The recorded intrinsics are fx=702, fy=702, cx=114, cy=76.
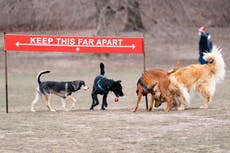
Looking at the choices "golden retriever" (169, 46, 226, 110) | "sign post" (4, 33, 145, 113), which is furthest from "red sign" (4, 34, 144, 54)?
"golden retriever" (169, 46, 226, 110)

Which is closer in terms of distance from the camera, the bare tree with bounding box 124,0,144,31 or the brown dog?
A: the brown dog

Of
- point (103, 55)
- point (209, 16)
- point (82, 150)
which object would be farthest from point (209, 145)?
point (209, 16)

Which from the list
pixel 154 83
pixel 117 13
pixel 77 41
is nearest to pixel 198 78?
pixel 154 83

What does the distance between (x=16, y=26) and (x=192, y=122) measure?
36707mm

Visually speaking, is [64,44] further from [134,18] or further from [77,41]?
[134,18]

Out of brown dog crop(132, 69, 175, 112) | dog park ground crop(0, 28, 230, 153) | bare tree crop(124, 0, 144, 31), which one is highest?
bare tree crop(124, 0, 144, 31)

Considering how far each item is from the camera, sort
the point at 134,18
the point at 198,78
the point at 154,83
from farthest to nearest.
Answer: the point at 134,18 < the point at 198,78 < the point at 154,83

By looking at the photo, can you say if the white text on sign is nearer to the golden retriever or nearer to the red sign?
the red sign

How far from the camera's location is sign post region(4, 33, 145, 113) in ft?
51.0

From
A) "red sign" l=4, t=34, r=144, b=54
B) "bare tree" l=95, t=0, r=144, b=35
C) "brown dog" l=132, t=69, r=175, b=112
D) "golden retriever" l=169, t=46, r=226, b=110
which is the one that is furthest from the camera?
"bare tree" l=95, t=0, r=144, b=35

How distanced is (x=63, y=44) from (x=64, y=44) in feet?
0.07

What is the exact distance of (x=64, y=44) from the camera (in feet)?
51.4

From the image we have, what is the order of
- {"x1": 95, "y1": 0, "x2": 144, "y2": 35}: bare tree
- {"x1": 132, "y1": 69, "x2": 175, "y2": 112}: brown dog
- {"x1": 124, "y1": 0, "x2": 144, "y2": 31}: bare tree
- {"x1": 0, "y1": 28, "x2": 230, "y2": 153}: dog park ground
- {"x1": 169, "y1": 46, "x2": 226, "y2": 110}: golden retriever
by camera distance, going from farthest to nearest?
{"x1": 124, "y1": 0, "x2": 144, "y2": 31}: bare tree < {"x1": 95, "y1": 0, "x2": 144, "y2": 35}: bare tree < {"x1": 169, "y1": 46, "x2": 226, "y2": 110}: golden retriever < {"x1": 132, "y1": 69, "x2": 175, "y2": 112}: brown dog < {"x1": 0, "y1": 28, "x2": 230, "y2": 153}: dog park ground

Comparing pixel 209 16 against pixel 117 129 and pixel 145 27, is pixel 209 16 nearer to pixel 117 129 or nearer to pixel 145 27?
pixel 145 27
